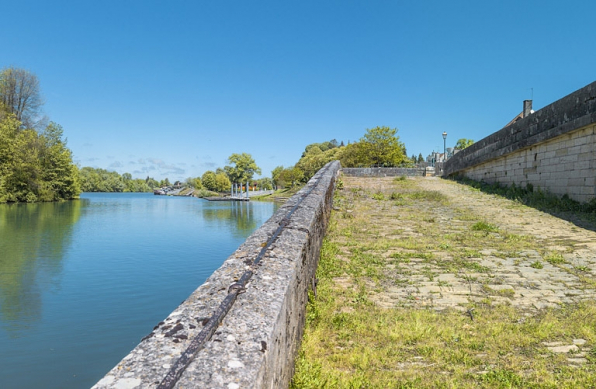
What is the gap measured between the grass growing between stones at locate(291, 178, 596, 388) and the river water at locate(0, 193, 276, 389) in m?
5.44

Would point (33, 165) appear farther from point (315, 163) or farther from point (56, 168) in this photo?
point (315, 163)

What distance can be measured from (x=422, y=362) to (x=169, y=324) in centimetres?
189

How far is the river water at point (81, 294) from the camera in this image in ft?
22.9

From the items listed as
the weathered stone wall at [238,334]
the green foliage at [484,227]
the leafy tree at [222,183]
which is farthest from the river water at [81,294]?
the leafy tree at [222,183]

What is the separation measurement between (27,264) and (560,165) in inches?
685

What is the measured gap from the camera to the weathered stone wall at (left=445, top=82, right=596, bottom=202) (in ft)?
25.1

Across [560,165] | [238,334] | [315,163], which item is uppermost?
[315,163]

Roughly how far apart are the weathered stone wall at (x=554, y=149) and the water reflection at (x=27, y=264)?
13082 millimetres

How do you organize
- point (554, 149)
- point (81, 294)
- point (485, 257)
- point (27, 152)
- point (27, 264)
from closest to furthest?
point (485, 257)
point (554, 149)
point (81, 294)
point (27, 264)
point (27, 152)

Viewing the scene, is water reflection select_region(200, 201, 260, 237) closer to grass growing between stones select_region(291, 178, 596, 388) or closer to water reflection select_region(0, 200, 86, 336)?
water reflection select_region(0, 200, 86, 336)

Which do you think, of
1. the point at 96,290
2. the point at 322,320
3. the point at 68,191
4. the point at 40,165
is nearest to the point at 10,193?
the point at 40,165

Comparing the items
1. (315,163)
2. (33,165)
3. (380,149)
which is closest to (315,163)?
(315,163)

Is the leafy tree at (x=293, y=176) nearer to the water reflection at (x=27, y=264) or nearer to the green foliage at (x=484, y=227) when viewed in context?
the water reflection at (x=27, y=264)

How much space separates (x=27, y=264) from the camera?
13.5m
